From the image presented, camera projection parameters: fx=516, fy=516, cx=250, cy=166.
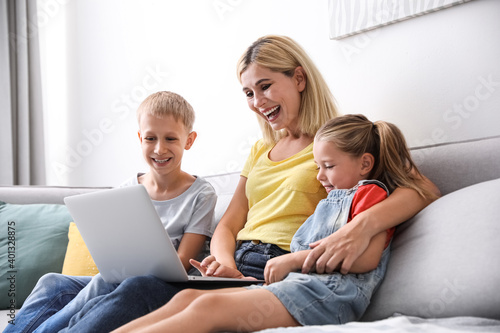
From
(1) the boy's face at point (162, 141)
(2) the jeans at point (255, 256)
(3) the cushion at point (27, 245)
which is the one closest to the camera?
(2) the jeans at point (255, 256)

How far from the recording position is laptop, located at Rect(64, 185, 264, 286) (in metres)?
1.14

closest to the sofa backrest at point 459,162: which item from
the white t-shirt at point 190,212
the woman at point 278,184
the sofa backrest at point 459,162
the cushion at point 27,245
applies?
the sofa backrest at point 459,162

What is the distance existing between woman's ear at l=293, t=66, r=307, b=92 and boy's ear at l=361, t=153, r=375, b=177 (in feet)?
1.30

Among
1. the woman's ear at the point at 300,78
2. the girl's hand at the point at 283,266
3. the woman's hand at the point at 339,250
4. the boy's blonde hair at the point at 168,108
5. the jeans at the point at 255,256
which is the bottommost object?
the jeans at the point at 255,256

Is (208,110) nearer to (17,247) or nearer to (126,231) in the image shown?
(17,247)

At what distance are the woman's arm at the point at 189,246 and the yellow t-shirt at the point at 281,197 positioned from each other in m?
0.15

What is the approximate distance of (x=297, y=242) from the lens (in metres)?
1.33

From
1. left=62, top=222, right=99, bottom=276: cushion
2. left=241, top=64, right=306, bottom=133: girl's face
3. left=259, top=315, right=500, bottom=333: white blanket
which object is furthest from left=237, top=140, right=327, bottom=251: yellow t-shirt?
left=62, top=222, right=99, bottom=276: cushion

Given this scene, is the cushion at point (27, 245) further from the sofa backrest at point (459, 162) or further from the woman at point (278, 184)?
the sofa backrest at point (459, 162)

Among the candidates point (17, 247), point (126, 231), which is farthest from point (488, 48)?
point (17, 247)

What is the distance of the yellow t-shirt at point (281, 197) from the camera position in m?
1.47

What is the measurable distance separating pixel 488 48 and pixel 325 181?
0.61 metres

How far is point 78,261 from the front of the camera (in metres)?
1.87

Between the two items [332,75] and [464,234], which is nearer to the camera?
[464,234]
